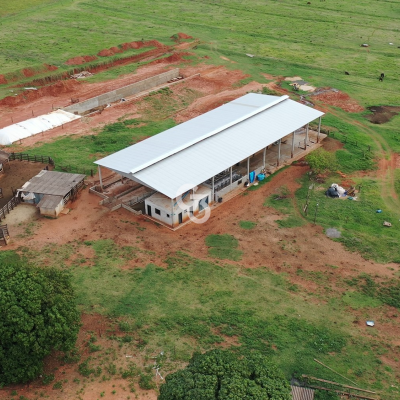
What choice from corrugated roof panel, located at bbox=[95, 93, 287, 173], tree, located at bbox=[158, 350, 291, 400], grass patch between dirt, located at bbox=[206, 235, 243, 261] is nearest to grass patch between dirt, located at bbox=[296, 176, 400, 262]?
grass patch between dirt, located at bbox=[206, 235, 243, 261]

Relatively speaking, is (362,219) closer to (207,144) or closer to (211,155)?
(211,155)

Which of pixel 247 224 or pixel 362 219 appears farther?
pixel 362 219

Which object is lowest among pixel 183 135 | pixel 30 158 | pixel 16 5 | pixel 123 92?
pixel 30 158

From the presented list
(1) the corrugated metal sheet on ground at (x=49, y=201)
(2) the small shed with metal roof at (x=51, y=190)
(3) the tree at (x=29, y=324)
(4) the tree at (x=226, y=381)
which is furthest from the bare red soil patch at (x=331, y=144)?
(3) the tree at (x=29, y=324)

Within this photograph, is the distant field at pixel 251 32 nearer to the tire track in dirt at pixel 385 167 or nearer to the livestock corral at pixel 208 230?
the livestock corral at pixel 208 230

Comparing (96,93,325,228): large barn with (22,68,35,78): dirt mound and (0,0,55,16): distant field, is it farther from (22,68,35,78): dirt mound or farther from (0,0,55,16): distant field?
(0,0,55,16): distant field

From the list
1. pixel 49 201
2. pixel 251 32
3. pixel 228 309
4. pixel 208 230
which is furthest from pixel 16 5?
pixel 228 309

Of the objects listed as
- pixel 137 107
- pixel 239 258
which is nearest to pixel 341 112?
pixel 137 107
